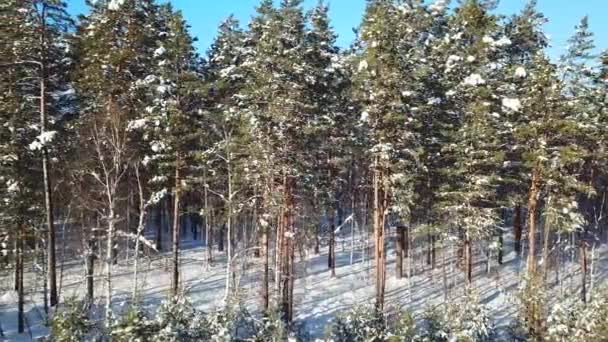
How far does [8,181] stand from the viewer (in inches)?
859

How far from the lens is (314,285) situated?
32156 millimetres

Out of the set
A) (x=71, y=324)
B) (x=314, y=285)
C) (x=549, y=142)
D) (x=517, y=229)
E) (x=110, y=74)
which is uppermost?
(x=110, y=74)

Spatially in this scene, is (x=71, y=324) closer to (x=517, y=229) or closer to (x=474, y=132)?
(x=474, y=132)

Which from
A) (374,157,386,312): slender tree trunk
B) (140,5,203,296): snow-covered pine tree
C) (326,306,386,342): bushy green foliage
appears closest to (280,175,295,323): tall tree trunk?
(374,157,386,312): slender tree trunk

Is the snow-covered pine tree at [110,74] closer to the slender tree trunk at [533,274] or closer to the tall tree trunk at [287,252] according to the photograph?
the tall tree trunk at [287,252]

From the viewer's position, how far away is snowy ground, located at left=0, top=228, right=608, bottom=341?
2706 centimetres

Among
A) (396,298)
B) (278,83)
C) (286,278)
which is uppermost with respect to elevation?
(278,83)

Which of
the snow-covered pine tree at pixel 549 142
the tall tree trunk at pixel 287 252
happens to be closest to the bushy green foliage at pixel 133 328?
the tall tree trunk at pixel 287 252

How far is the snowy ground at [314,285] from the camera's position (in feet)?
88.8

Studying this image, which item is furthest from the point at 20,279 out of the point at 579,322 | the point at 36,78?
the point at 579,322

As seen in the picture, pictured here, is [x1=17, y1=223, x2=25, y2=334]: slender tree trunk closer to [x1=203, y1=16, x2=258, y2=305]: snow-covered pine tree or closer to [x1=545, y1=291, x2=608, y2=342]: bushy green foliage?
[x1=203, y1=16, x2=258, y2=305]: snow-covered pine tree

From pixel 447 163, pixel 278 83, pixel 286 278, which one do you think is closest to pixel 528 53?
pixel 447 163

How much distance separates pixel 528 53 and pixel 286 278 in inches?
888

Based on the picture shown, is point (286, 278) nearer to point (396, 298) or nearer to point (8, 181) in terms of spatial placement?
point (396, 298)
